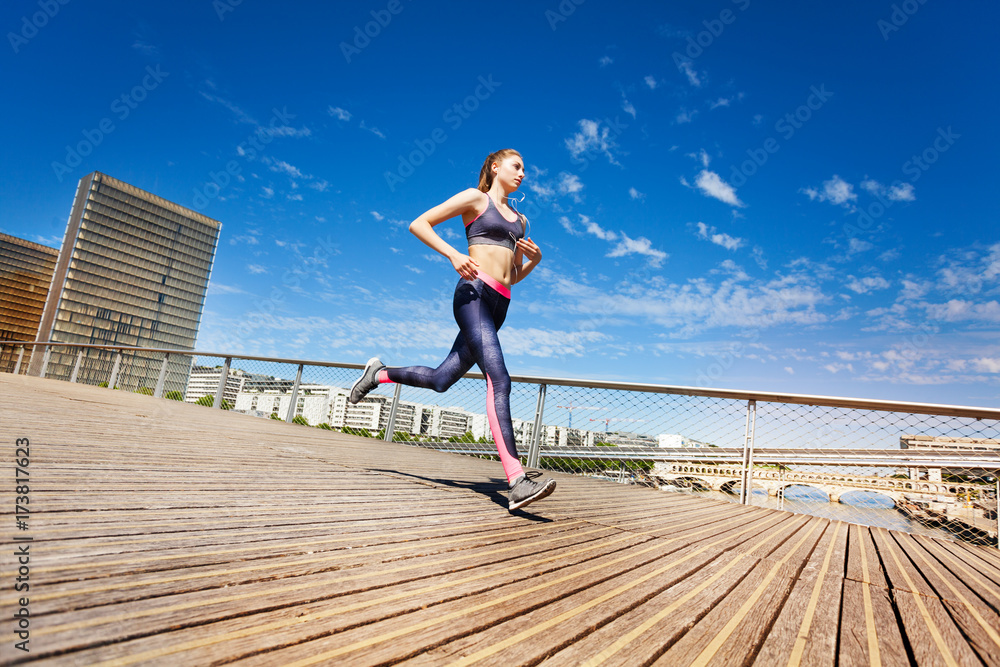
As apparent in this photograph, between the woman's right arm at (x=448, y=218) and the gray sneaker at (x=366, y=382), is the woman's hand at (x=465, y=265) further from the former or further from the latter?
the gray sneaker at (x=366, y=382)

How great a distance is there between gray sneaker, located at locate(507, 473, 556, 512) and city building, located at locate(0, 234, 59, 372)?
104 metres

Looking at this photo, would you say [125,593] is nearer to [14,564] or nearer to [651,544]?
[14,564]

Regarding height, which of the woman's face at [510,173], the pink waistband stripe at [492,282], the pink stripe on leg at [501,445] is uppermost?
the woman's face at [510,173]

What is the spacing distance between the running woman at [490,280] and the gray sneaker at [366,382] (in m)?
0.41

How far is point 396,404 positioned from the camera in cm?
626

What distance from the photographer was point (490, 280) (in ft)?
8.31

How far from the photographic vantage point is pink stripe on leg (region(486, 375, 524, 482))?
7.24 ft

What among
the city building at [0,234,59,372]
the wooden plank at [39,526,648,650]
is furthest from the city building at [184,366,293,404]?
the city building at [0,234,59,372]

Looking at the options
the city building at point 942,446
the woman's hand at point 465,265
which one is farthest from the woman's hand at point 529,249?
the city building at point 942,446

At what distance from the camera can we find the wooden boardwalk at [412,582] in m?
0.74

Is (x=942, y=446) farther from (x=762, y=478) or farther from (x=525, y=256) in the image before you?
(x=525, y=256)

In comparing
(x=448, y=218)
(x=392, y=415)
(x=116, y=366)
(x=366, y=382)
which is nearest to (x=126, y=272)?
(x=116, y=366)

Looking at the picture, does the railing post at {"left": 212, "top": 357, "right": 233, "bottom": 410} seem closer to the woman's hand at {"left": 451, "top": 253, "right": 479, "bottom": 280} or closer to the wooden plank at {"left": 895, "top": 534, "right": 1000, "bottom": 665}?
the woman's hand at {"left": 451, "top": 253, "right": 479, "bottom": 280}

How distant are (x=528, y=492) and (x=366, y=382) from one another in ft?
5.55
